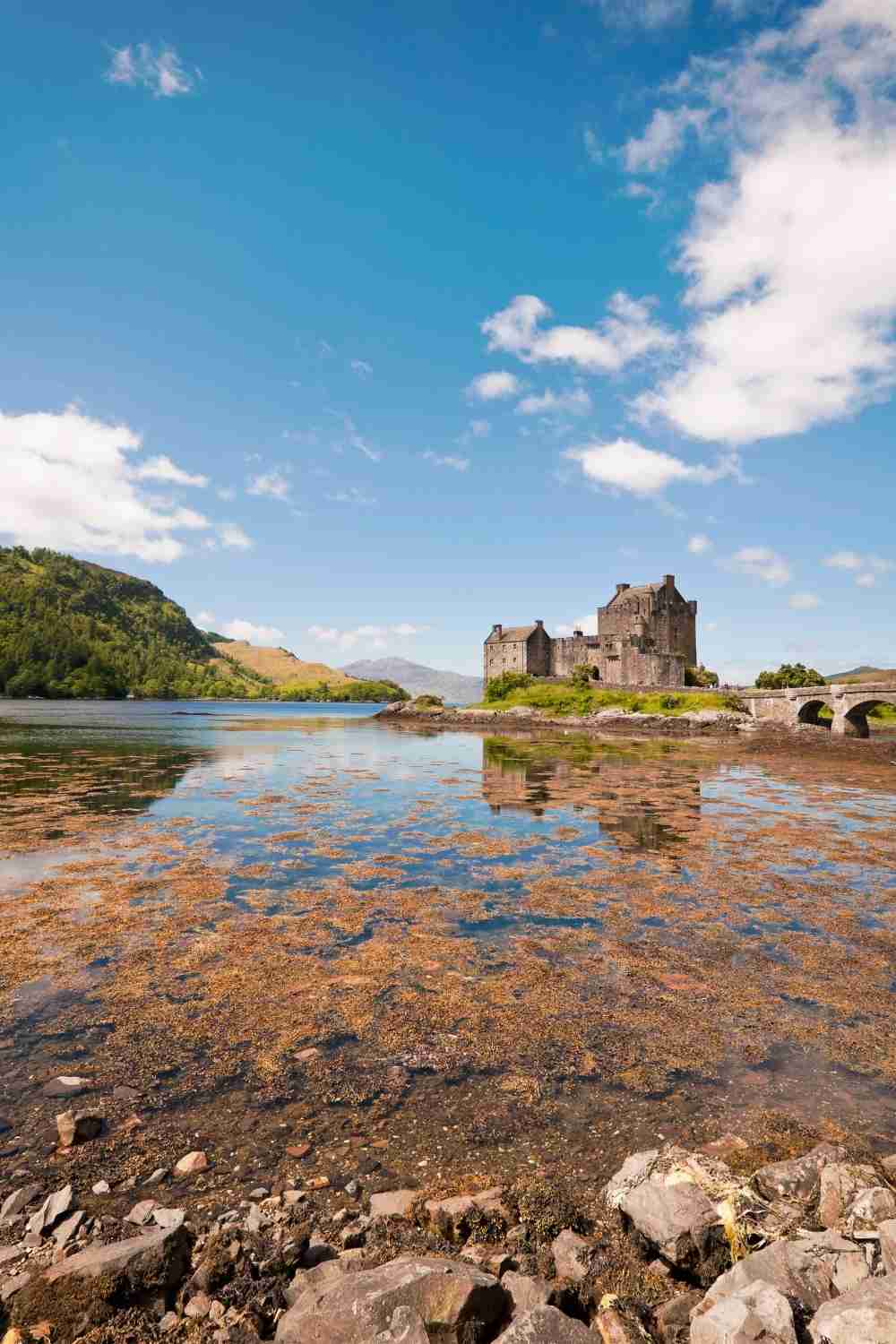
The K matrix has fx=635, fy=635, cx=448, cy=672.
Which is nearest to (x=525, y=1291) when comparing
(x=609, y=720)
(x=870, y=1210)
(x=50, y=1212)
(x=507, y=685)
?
(x=870, y=1210)

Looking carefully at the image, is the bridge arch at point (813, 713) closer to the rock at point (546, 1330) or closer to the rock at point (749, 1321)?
the rock at point (749, 1321)

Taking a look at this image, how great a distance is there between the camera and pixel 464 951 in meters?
11.1

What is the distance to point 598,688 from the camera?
113188mm

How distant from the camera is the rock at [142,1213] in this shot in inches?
197

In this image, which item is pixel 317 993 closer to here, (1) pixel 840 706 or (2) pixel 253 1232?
(2) pixel 253 1232

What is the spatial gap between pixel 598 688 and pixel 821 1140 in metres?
110

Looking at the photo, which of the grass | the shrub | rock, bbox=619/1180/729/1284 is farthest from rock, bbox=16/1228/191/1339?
the shrub

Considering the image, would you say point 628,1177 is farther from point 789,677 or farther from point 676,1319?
point 789,677

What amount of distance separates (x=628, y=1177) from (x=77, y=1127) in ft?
16.8

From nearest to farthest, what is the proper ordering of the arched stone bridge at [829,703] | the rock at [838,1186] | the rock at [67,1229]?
1. the rock at [67,1229]
2. the rock at [838,1186]
3. the arched stone bridge at [829,703]

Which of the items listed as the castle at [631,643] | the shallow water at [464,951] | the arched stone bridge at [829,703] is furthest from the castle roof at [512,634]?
the shallow water at [464,951]

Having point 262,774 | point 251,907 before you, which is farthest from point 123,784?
point 251,907

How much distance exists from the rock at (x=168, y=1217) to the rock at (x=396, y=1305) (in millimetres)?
1296

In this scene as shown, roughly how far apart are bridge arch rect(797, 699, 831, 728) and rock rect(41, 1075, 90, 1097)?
83.2m
